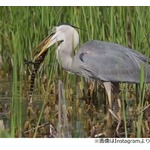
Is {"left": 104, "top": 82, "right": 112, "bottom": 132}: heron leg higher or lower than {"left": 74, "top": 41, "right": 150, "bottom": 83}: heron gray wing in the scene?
lower

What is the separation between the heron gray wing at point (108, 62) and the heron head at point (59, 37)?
0.09 meters

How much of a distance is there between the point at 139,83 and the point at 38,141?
0.72 m

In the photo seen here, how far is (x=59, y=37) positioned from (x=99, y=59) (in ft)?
0.97

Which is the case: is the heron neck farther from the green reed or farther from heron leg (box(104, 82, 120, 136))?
heron leg (box(104, 82, 120, 136))

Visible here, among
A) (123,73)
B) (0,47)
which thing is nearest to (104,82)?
(123,73)

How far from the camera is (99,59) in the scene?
4445 mm

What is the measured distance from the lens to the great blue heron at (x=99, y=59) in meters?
4.39

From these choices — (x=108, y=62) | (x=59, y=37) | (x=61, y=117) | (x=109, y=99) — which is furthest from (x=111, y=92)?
(x=59, y=37)

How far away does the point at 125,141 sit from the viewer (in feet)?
14.2

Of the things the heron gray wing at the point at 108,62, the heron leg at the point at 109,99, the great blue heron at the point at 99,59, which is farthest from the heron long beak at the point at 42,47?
the heron leg at the point at 109,99

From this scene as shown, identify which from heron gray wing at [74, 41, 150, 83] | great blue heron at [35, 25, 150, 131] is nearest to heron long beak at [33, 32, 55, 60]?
great blue heron at [35, 25, 150, 131]

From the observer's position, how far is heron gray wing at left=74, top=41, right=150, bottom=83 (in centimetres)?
439
